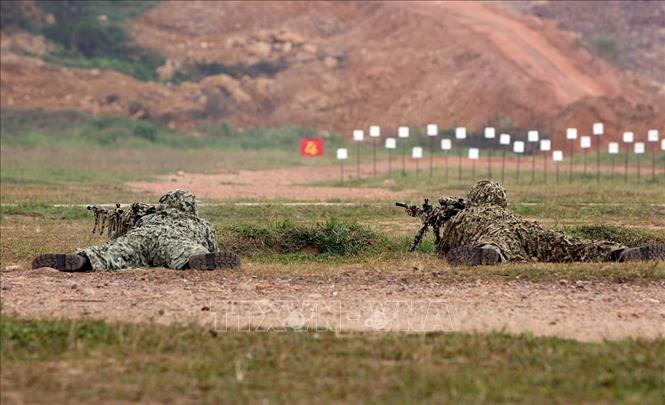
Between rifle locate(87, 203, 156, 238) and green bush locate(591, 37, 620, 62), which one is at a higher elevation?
green bush locate(591, 37, 620, 62)

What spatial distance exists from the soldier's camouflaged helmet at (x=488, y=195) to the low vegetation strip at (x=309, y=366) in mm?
6161

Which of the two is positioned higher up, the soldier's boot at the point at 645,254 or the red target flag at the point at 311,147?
the red target flag at the point at 311,147

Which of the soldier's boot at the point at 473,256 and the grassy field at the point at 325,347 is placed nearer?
the grassy field at the point at 325,347

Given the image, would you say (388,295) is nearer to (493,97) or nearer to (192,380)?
(192,380)

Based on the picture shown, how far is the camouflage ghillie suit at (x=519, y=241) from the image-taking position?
52.0ft

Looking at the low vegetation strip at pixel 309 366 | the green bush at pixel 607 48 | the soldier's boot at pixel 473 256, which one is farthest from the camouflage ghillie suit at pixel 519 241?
the green bush at pixel 607 48

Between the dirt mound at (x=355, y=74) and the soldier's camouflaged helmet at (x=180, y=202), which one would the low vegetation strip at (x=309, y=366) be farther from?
the dirt mound at (x=355, y=74)

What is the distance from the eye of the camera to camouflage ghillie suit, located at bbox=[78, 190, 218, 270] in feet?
50.3

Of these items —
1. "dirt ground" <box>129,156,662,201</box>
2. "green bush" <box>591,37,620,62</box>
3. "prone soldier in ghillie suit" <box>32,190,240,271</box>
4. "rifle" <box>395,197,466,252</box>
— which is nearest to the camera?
"prone soldier in ghillie suit" <box>32,190,240,271</box>

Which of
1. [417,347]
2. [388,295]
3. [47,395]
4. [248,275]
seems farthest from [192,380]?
[248,275]

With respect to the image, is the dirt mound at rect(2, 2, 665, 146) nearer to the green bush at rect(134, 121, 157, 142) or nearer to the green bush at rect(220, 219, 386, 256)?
the green bush at rect(134, 121, 157, 142)

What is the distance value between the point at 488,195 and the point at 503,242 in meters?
1.21

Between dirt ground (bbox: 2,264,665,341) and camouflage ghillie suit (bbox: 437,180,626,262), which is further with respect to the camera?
camouflage ghillie suit (bbox: 437,180,626,262)

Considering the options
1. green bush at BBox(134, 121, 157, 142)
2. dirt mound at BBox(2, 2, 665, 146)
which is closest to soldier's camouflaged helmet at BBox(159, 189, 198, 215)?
green bush at BBox(134, 121, 157, 142)
